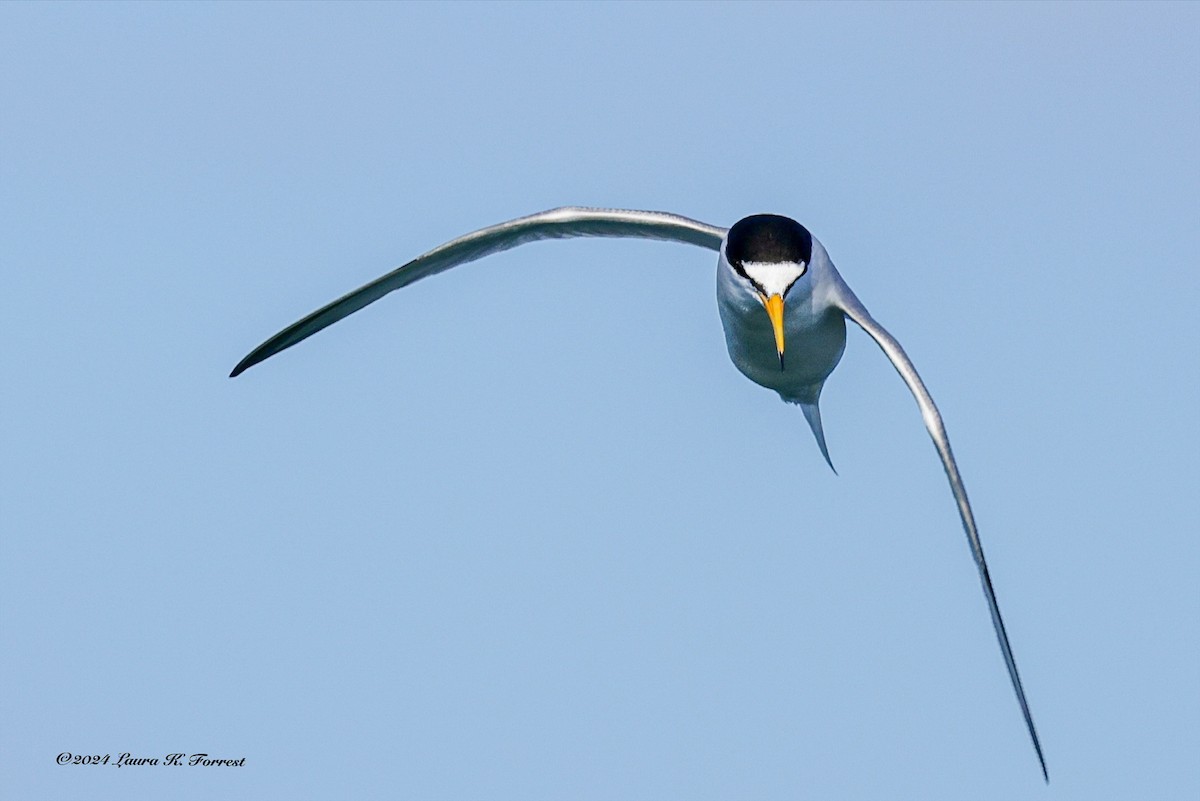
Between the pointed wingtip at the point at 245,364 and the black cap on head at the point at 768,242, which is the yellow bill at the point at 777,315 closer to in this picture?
the black cap on head at the point at 768,242

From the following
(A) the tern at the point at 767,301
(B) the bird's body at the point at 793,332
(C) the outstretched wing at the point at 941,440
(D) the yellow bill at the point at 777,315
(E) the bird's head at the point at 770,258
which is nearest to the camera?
(C) the outstretched wing at the point at 941,440

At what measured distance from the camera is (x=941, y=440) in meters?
12.5

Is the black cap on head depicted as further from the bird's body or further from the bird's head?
the bird's body

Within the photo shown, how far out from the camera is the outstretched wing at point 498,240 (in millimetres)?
14977

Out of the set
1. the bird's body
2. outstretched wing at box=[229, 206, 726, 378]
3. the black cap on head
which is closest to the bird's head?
the black cap on head

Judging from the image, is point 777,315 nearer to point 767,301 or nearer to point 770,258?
point 767,301

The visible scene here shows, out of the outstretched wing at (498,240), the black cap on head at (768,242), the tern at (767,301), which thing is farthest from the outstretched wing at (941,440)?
the outstretched wing at (498,240)

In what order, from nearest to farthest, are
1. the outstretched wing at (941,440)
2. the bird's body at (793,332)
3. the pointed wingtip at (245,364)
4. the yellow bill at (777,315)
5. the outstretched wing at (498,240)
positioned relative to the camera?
the outstretched wing at (941,440) < the yellow bill at (777,315) < the bird's body at (793,332) < the outstretched wing at (498,240) < the pointed wingtip at (245,364)

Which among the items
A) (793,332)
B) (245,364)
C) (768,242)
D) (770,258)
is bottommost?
(245,364)

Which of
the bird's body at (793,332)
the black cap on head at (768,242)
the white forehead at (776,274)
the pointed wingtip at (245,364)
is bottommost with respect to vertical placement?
the pointed wingtip at (245,364)

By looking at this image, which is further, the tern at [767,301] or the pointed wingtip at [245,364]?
the pointed wingtip at [245,364]

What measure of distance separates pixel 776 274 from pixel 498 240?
336 centimetres

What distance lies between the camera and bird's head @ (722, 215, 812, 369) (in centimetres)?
1297

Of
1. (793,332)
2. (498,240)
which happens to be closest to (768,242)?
(793,332)
